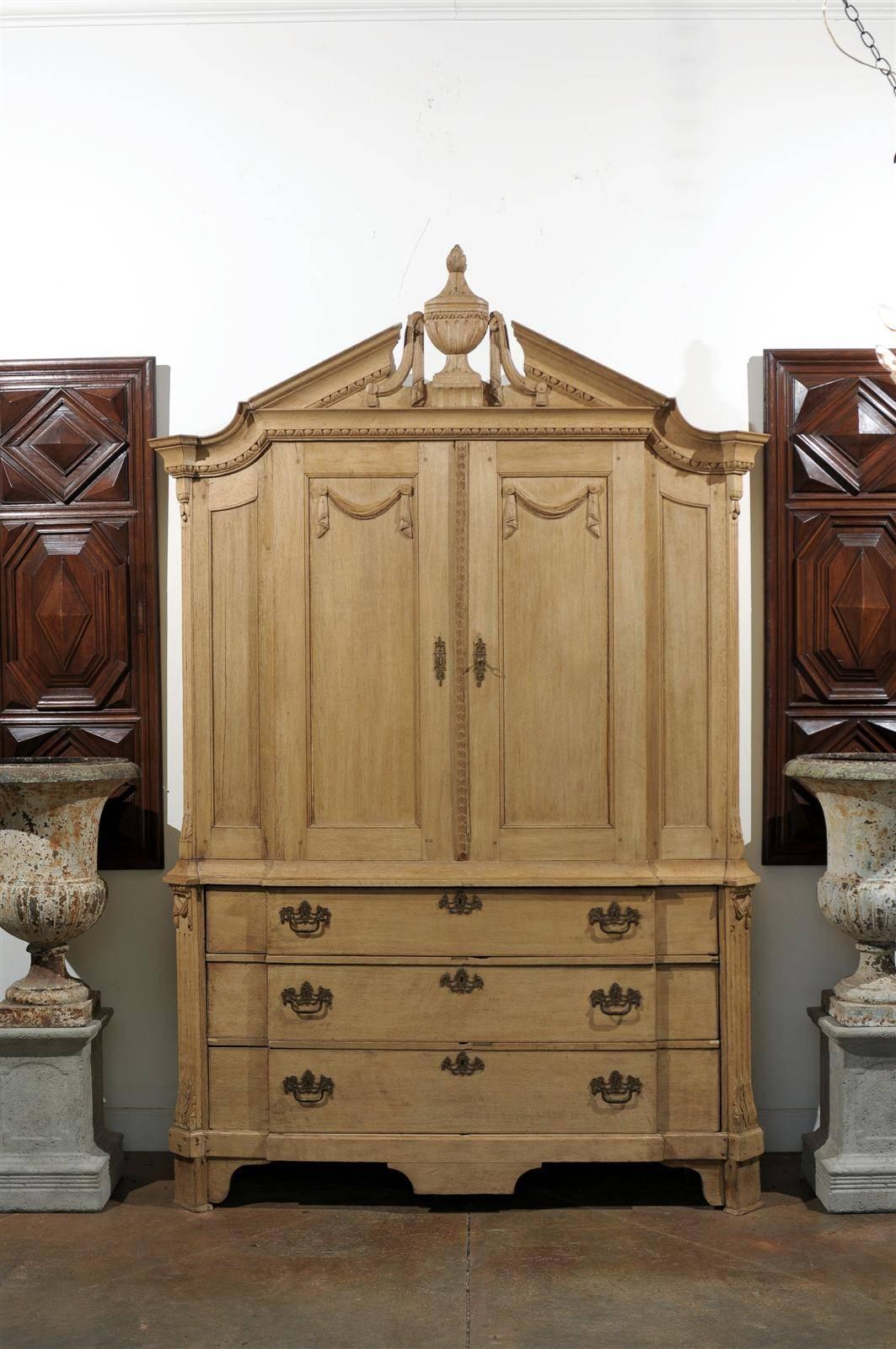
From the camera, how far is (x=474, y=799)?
3.53m

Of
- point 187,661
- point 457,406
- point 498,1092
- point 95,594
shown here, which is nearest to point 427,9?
point 457,406

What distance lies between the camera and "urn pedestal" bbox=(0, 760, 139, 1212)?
3.59 meters

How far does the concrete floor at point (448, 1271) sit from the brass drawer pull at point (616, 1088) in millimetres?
350

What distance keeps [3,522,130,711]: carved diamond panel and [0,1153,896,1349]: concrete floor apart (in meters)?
1.59

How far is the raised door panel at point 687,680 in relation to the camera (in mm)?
3570

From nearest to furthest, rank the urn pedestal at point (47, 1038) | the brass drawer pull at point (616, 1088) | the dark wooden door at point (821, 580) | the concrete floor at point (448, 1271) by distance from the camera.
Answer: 1. the concrete floor at point (448, 1271)
2. the brass drawer pull at point (616, 1088)
3. the urn pedestal at point (47, 1038)
4. the dark wooden door at point (821, 580)

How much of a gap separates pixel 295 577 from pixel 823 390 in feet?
6.14

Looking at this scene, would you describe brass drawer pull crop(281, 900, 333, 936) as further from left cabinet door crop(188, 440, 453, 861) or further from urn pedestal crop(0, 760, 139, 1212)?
urn pedestal crop(0, 760, 139, 1212)

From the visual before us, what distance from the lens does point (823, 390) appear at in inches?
161

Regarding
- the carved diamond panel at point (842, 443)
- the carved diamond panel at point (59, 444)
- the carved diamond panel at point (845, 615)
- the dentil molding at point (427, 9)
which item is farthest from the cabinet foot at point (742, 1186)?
the dentil molding at point (427, 9)

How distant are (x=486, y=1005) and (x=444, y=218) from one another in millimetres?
2542

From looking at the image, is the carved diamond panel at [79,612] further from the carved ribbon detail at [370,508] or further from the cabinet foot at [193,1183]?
the cabinet foot at [193,1183]

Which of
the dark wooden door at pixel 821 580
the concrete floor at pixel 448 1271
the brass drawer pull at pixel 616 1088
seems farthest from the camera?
the dark wooden door at pixel 821 580

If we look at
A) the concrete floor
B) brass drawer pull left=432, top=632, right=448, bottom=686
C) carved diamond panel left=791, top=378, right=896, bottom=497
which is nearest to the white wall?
carved diamond panel left=791, top=378, right=896, bottom=497
